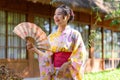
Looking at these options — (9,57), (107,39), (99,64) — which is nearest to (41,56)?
(9,57)

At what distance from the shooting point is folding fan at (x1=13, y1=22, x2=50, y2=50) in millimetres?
4168

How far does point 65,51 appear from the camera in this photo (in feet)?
13.9

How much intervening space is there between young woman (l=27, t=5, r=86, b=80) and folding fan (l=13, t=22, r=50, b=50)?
8 centimetres

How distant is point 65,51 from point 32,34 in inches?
16.0

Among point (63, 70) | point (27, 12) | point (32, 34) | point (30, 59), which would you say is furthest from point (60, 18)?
point (30, 59)

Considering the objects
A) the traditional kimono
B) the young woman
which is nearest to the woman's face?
the young woman

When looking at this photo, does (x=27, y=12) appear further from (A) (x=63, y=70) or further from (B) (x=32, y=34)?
(A) (x=63, y=70)

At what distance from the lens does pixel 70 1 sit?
12.9 m

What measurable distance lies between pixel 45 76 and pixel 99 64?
13121mm

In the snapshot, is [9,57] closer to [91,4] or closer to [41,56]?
[91,4]

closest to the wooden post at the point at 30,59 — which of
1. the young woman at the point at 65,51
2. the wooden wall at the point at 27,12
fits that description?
the wooden wall at the point at 27,12

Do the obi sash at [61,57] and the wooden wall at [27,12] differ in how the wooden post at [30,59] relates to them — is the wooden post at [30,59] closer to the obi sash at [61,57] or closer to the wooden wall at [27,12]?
the wooden wall at [27,12]

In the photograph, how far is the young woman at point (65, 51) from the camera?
417 cm

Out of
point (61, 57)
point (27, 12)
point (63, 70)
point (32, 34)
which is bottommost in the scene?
point (63, 70)
